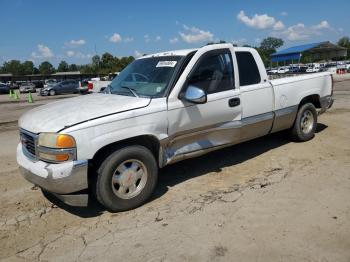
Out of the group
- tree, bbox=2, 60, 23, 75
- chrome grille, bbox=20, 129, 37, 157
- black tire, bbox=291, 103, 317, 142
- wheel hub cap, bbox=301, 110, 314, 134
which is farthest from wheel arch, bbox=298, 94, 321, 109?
tree, bbox=2, 60, 23, 75

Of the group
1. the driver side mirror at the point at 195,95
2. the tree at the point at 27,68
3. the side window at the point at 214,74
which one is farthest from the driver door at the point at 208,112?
the tree at the point at 27,68

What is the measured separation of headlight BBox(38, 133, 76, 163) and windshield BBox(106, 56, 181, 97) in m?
1.27

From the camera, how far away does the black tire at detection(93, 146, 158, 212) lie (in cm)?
402

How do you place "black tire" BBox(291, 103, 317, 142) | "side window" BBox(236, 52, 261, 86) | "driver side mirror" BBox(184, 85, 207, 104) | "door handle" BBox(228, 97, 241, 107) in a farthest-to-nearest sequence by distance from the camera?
"black tire" BBox(291, 103, 317, 142)
"side window" BBox(236, 52, 261, 86)
"door handle" BBox(228, 97, 241, 107)
"driver side mirror" BBox(184, 85, 207, 104)

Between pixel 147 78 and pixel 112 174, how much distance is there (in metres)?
1.57

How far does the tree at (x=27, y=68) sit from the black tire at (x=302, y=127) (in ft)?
514

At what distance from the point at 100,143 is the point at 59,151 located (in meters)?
0.44

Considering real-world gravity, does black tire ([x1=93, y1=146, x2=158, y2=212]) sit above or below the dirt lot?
above

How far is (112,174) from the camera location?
4.07 metres

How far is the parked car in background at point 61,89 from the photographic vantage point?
3506cm

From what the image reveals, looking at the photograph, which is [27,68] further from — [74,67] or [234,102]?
[234,102]

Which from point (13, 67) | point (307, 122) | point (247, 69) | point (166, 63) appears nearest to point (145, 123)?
point (166, 63)

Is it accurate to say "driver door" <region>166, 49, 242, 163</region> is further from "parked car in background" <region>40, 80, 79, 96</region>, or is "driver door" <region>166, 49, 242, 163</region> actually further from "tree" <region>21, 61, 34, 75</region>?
"tree" <region>21, 61, 34, 75</region>

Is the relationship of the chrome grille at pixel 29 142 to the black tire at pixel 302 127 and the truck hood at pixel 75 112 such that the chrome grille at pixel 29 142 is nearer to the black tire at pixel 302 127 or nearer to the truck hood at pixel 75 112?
the truck hood at pixel 75 112
